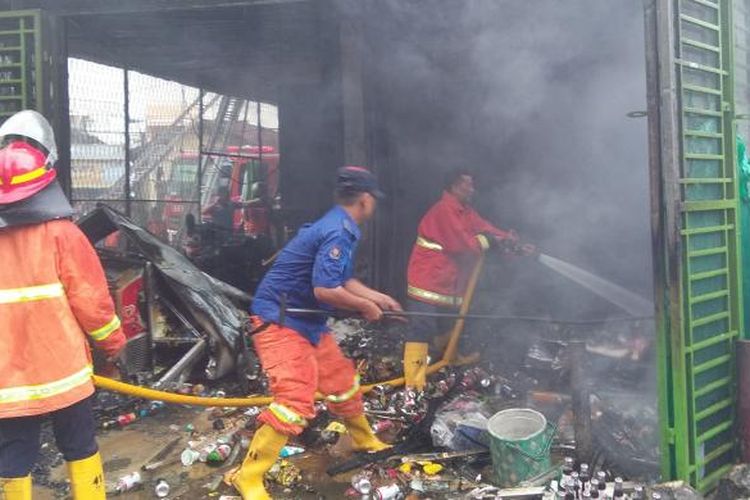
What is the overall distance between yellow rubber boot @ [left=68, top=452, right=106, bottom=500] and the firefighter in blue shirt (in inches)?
28.5

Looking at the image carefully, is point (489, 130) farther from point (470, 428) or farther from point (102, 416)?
point (102, 416)

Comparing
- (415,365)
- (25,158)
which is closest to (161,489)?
(25,158)

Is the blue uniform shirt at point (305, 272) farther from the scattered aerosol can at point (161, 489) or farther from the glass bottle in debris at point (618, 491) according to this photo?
the glass bottle in debris at point (618, 491)

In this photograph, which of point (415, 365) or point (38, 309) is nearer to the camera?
point (38, 309)

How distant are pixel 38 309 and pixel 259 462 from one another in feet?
4.42

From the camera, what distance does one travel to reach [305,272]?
3.57 m

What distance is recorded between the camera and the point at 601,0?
5.53 m

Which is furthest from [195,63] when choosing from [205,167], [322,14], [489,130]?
[489,130]

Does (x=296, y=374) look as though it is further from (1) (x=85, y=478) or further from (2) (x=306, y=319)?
(1) (x=85, y=478)

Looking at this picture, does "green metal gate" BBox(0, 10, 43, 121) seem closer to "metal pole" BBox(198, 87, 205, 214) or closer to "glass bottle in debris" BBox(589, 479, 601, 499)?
"metal pole" BBox(198, 87, 205, 214)

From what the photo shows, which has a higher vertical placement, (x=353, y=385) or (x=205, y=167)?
(x=205, y=167)

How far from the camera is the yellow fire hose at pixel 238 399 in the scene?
12.7 feet

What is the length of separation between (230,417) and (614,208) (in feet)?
12.2

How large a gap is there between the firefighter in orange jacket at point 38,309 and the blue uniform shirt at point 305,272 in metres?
0.90
